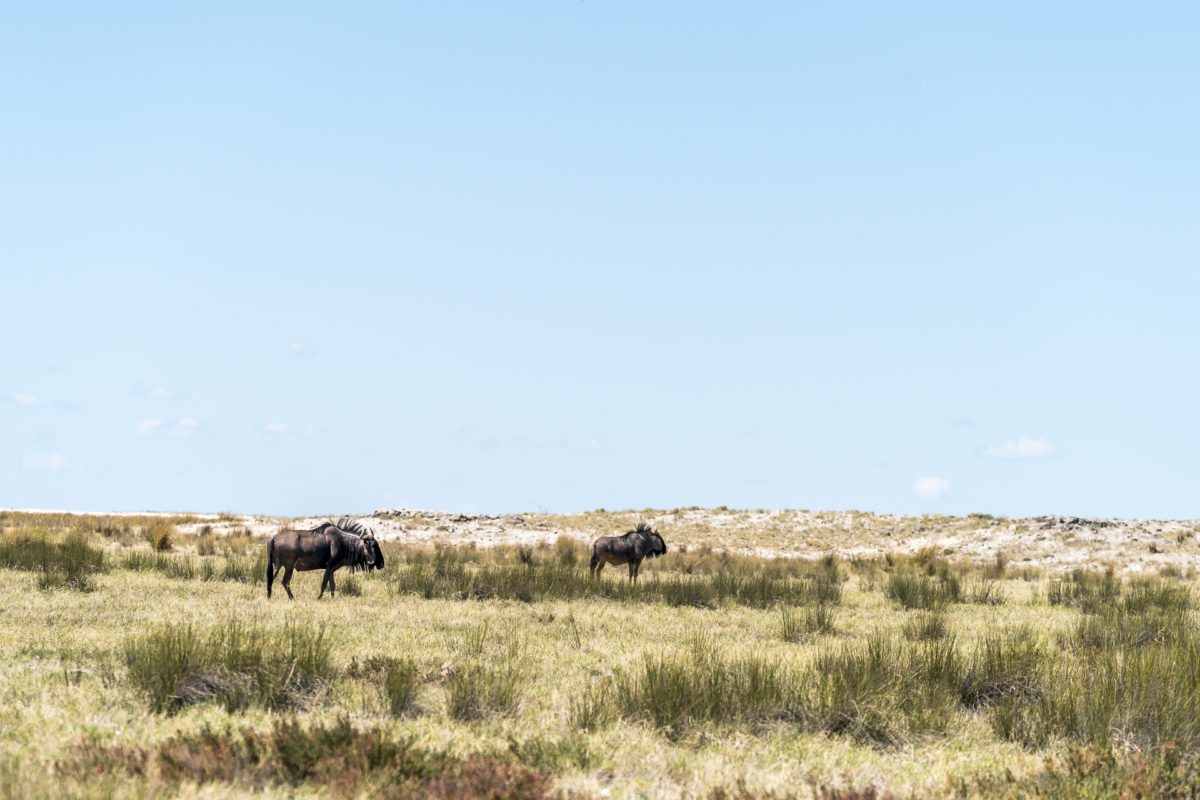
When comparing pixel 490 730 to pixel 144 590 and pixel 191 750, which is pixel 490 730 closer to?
pixel 191 750

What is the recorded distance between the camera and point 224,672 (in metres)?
8.03

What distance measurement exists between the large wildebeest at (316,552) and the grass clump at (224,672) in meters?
7.00

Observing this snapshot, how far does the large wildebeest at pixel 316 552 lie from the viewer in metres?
15.6

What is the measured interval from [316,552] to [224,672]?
7.98m

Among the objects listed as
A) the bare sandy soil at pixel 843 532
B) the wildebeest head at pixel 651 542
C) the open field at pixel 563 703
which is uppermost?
the wildebeest head at pixel 651 542

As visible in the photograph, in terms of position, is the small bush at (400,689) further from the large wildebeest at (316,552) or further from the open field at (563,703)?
the large wildebeest at (316,552)

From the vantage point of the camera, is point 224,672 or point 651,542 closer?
point 224,672

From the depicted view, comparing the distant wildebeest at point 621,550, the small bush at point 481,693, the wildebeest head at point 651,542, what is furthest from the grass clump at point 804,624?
the wildebeest head at point 651,542

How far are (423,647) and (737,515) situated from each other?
41151 millimetres

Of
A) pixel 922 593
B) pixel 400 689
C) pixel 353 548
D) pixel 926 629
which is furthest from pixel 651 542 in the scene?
pixel 400 689

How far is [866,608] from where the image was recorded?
17391 mm

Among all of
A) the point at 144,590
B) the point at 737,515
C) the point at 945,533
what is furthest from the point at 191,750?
the point at 737,515

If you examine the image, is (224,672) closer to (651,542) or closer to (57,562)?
(57,562)

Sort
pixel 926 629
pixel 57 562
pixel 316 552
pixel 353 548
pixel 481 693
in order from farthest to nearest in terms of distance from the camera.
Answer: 1. pixel 57 562
2. pixel 353 548
3. pixel 316 552
4. pixel 926 629
5. pixel 481 693
